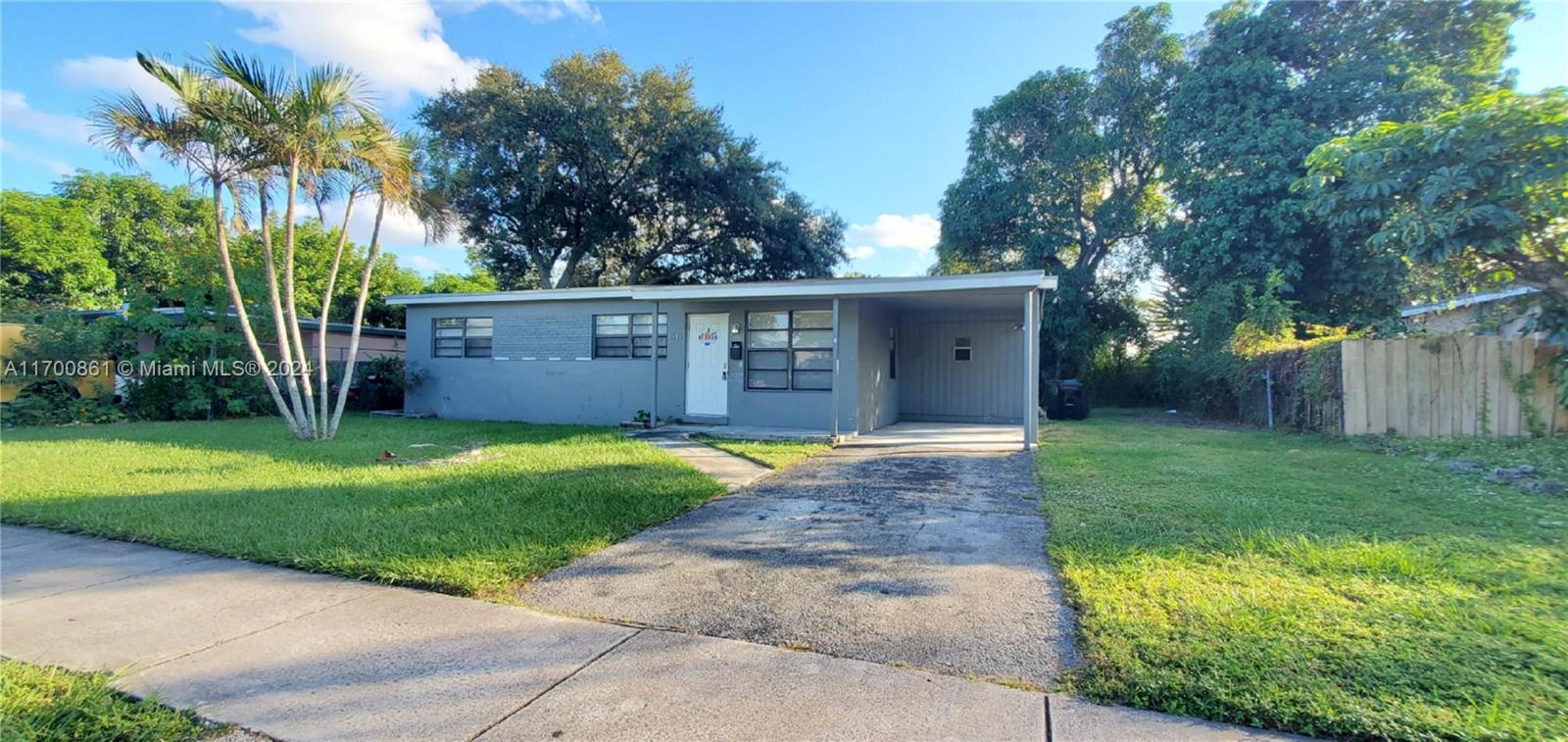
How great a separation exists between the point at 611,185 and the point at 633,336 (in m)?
10.5

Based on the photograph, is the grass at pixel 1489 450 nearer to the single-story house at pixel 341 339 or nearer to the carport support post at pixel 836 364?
the carport support post at pixel 836 364

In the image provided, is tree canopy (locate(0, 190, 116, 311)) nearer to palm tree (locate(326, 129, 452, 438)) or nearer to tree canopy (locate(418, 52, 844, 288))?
tree canopy (locate(418, 52, 844, 288))

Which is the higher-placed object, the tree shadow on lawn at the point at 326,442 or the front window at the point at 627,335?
the front window at the point at 627,335

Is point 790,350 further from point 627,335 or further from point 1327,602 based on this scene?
point 1327,602

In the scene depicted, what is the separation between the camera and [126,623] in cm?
338

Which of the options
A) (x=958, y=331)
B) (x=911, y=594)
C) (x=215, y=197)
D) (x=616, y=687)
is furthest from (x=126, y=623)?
(x=958, y=331)

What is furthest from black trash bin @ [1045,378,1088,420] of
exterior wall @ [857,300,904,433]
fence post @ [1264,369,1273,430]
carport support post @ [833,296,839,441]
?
carport support post @ [833,296,839,441]

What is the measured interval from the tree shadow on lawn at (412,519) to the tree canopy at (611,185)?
49.0ft

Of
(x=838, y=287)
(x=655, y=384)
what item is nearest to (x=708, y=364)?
(x=655, y=384)

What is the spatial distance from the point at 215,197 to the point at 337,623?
894 cm

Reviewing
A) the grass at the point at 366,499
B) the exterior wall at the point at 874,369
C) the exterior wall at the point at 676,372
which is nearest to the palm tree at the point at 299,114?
the grass at the point at 366,499

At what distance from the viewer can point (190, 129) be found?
877cm

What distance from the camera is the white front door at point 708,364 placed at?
12.2 meters

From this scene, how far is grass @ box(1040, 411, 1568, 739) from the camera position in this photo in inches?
96.1
